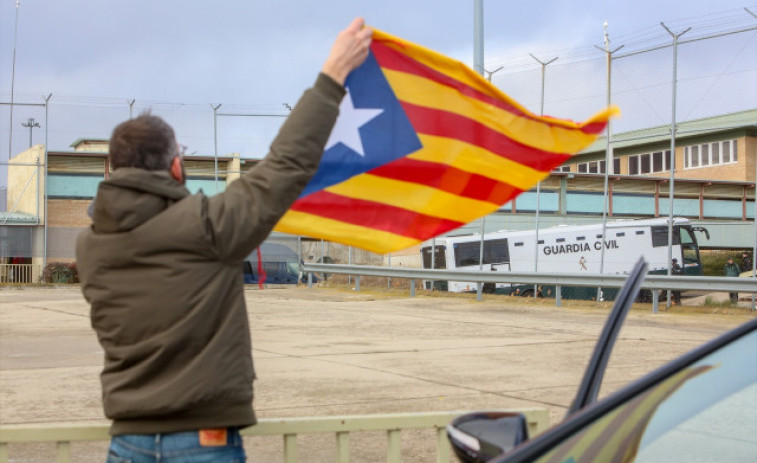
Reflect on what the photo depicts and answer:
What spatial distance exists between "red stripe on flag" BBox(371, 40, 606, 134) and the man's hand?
0.27m

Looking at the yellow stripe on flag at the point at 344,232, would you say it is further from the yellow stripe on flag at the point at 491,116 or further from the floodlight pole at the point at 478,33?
the floodlight pole at the point at 478,33

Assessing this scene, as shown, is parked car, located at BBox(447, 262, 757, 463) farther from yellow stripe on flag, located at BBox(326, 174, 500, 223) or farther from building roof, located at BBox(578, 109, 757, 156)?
building roof, located at BBox(578, 109, 757, 156)

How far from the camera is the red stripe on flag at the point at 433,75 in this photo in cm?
335

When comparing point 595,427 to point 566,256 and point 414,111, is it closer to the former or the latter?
point 414,111

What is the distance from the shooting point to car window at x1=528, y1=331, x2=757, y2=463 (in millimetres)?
1950

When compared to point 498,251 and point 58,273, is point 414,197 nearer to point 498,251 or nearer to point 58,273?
point 498,251

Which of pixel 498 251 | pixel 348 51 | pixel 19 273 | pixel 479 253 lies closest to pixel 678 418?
pixel 348 51

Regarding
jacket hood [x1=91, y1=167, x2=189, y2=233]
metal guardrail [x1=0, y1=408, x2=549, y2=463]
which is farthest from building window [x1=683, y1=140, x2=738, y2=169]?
jacket hood [x1=91, y1=167, x2=189, y2=233]

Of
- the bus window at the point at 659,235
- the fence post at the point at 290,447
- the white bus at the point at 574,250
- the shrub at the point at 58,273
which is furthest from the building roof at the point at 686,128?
the shrub at the point at 58,273

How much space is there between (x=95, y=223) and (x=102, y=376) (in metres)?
0.47

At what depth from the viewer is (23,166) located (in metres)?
35.3

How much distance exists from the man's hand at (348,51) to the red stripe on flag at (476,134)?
0.49 metres

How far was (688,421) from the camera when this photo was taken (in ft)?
6.54

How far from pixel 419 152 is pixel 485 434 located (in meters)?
1.38
